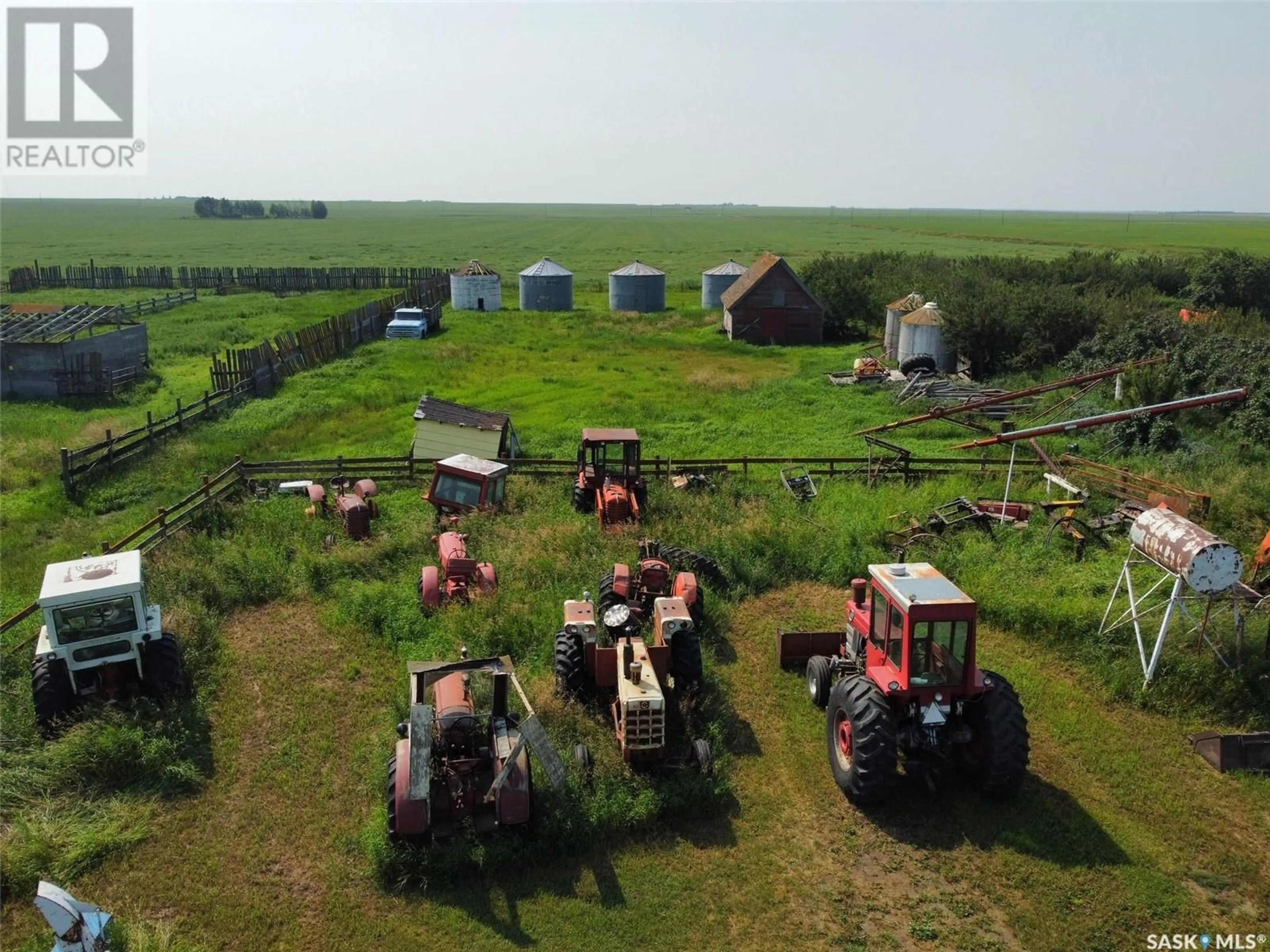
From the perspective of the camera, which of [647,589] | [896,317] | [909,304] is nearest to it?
[647,589]

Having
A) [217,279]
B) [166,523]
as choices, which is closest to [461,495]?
[166,523]

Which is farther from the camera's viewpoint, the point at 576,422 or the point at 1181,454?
the point at 576,422

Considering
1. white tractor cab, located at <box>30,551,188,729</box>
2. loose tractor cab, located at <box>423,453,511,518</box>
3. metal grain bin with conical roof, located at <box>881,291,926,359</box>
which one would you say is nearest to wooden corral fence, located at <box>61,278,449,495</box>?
loose tractor cab, located at <box>423,453,511,518</box>

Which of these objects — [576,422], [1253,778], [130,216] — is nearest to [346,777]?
[1253,778]

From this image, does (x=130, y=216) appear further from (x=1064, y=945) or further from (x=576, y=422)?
(x=1064, y=945)

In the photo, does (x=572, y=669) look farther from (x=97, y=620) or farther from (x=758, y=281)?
(x=758, y=281)

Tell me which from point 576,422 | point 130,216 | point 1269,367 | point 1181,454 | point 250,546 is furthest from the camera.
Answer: point 130,216

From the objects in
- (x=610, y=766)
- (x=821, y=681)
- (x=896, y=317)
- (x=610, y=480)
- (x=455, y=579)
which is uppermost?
(x=896, y=317)

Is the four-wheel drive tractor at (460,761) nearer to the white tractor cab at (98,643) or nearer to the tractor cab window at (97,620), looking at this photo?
the white tractor cab at (98,643)
